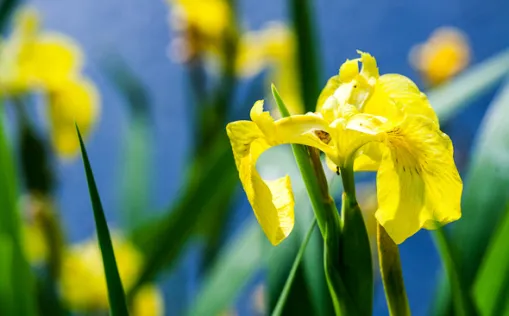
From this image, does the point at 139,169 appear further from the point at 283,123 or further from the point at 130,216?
the point at 283,123

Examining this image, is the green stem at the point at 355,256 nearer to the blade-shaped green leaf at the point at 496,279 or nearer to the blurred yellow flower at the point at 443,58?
the blade-shaped green leaf at the point at 496,279

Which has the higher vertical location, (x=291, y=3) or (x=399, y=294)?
(x=291, y=3)

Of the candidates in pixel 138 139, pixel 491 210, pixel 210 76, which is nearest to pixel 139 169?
pixel 138 139

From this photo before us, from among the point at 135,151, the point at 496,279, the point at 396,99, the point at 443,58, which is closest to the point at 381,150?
the point at 396,99

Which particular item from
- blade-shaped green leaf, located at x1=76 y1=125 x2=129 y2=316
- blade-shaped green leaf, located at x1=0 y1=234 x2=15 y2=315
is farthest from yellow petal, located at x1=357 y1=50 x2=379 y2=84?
blade-shaped green leaf, located at x1=0 y1=234 x2=15 y2=315

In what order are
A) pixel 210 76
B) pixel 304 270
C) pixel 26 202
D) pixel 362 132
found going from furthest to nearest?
pixel 210 76 → pixel 26 202 → pixel 304 270 → pixel 362 132

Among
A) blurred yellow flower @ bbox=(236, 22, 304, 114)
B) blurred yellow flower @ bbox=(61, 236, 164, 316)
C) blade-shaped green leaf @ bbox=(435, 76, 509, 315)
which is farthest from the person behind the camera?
blurred yellow flower @ bbox=(236, 22, 304, 114)

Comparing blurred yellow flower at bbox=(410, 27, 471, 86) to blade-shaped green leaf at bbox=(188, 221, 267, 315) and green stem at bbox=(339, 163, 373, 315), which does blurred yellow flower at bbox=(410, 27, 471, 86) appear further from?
green stem at bbox=(339, 163, 373, 315)
